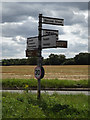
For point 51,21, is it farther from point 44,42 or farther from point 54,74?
point 54,74

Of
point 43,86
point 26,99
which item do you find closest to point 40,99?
point 26,99

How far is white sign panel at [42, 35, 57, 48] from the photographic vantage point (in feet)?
30.1

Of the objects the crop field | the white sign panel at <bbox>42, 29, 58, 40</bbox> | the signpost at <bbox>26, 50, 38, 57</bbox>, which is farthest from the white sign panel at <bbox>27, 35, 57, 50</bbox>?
the crop field

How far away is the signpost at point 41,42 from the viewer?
9242mm

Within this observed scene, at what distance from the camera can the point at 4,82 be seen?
66.1 ft

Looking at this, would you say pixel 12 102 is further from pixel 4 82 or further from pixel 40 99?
pixel 4 82

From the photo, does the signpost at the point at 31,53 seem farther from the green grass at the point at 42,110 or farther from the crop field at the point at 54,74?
the crop field at the point at 54,74

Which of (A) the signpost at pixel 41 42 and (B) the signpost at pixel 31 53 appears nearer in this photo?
(A) the signpost at pixel 41 42

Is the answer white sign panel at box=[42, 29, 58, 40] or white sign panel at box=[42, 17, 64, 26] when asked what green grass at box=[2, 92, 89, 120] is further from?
white sign panel at box=[42, 17, 64, 26]

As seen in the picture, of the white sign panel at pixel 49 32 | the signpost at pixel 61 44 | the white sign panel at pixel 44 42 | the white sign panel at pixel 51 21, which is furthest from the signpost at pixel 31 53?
the white sign panel at pixel 51 21

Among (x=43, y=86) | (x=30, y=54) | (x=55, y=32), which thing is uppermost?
(x=55, y=32)

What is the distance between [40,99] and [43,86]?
9.28 meters

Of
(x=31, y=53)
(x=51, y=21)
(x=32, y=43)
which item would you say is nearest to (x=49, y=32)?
(x=51, y=21)

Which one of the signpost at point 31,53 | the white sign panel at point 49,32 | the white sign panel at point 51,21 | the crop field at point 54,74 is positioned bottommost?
the crop field at point 54,74
